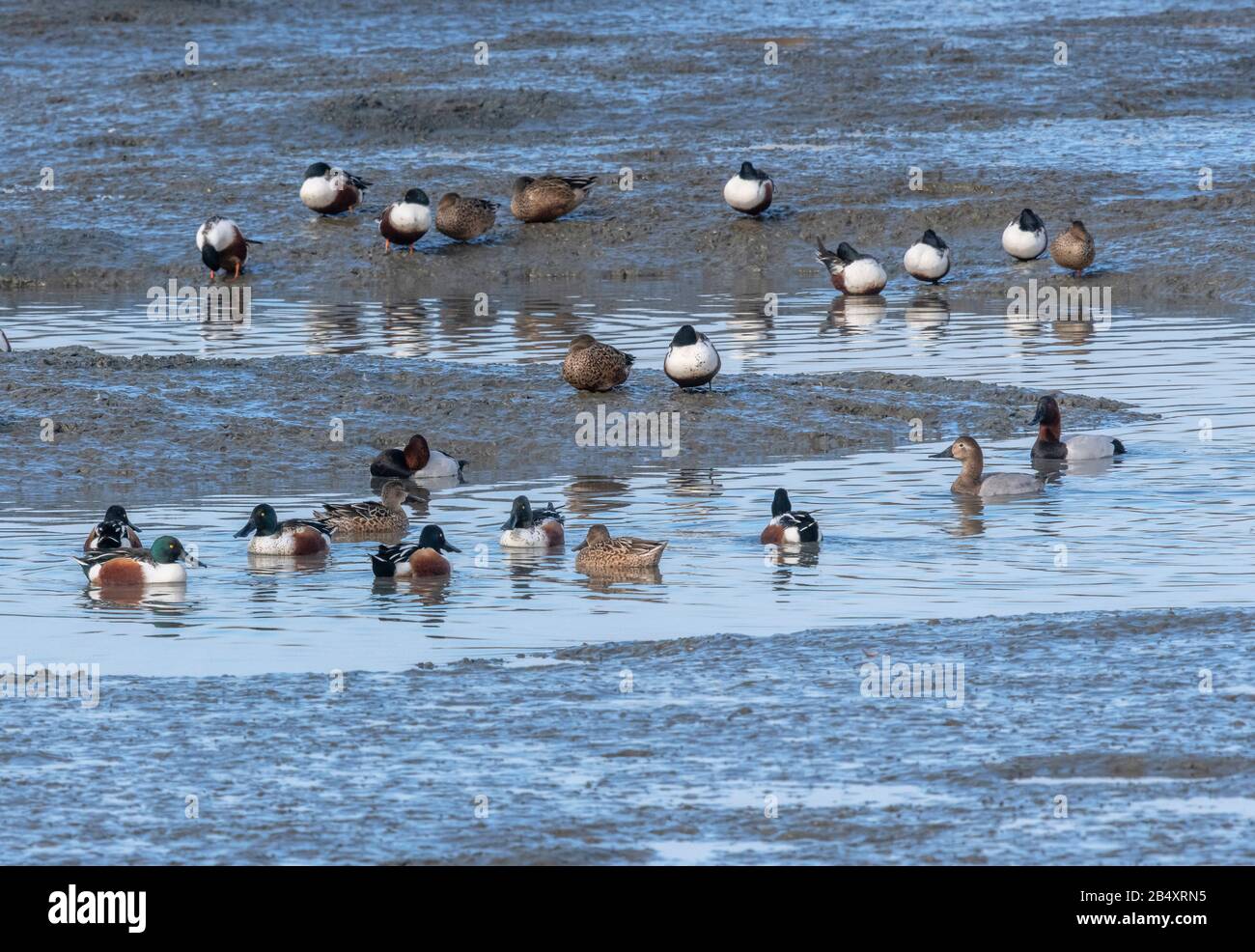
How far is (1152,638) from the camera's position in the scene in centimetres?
1044

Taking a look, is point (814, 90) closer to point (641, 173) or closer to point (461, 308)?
point (641, 173)

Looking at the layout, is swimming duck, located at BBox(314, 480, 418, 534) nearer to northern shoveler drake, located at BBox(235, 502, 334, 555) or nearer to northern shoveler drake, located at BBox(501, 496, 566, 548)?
northern shoveler drake, located at BBox(235, 502, 334, 555)

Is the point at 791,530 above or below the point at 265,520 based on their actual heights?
below

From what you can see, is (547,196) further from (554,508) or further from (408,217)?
(554,508)

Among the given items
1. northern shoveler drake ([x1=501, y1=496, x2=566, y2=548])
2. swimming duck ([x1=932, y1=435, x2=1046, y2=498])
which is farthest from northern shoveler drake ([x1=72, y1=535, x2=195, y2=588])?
swimming duck ([x1=932, y1=435, x2=1046, y2=498])

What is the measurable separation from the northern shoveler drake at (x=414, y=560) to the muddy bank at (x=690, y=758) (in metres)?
2.10

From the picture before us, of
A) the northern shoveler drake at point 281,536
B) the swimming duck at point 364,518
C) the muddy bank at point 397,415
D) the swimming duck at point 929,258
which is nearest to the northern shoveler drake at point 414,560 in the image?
the northern shoveler drake at point 281,536

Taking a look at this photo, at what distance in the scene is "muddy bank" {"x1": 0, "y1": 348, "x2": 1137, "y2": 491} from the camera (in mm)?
16359

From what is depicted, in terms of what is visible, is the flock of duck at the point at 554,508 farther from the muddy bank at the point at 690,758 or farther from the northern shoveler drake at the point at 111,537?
the muddy bank at the point at 690,758

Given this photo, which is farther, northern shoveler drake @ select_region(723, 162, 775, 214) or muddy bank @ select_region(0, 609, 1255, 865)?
northern shoveler drake @ select_region(723, 162, 775, 214)

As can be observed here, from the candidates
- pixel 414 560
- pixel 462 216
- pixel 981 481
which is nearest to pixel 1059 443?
pixel 981 481

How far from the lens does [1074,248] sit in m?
24.0

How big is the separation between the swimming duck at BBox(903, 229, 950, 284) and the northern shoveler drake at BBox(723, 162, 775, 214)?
8.67 ft

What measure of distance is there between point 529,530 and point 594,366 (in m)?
4.72
